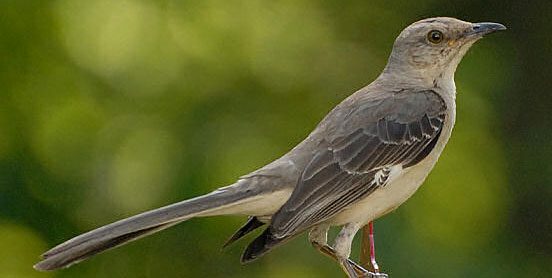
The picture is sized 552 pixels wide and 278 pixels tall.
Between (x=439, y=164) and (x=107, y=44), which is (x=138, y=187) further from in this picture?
(x=439, y=164)

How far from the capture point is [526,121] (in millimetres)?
8672

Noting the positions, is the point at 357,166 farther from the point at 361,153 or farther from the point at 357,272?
the point at 357,272

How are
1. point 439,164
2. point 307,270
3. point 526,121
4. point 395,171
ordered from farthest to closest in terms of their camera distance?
point 526,121 → point 439,164 → point 307,270 → point 395,171

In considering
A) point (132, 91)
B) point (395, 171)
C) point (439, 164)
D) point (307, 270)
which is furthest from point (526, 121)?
point (395, 171)

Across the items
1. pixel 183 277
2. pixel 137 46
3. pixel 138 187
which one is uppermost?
pixel 137 46

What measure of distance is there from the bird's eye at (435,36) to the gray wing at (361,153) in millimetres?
203

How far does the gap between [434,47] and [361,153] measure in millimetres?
565

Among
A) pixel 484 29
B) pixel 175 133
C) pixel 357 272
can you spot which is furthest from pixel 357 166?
pixel 175 133

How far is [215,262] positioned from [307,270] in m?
0.46

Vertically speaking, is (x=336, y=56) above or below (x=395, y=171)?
below

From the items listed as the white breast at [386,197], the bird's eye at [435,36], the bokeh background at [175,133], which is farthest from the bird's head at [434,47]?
the bokeh background at [175,133]

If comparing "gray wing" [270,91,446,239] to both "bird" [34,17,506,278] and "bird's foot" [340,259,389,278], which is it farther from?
"bird's foot" [340,259,389,278]

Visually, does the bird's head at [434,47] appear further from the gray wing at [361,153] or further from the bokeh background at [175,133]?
the bokeh background at [175,133]

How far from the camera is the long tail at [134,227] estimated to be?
4254 millimetres
